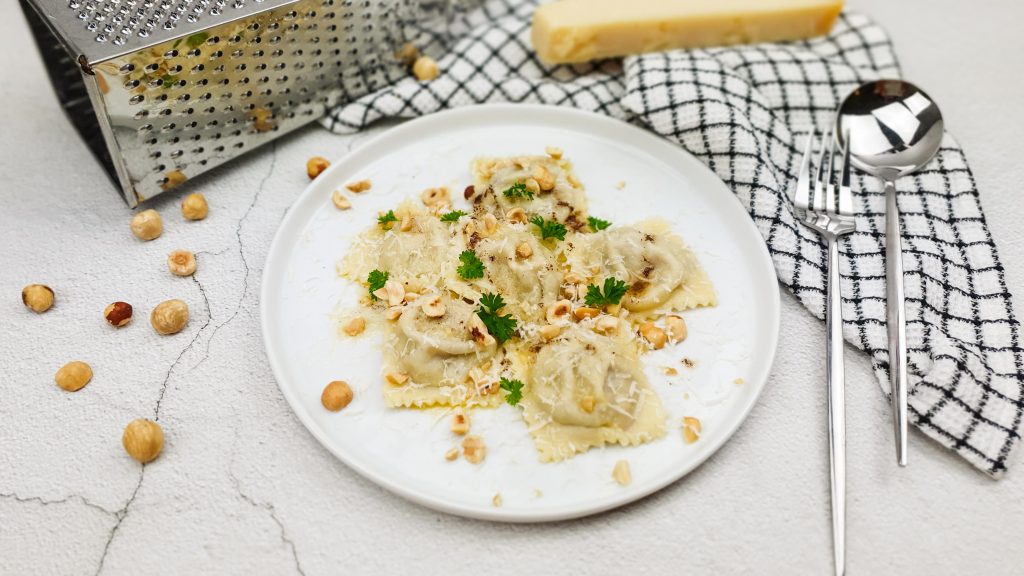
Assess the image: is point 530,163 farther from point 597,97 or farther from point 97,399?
point 97,399

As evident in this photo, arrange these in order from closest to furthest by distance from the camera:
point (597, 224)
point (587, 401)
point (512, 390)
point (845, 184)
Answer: point (587, 401) → point (512, 390) → point (597, 224) → point (845, 184)

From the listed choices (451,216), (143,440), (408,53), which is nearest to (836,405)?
(451,216)

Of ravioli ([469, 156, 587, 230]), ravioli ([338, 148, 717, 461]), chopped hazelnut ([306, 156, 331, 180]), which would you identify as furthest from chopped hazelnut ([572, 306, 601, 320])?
chopped hazelnut ([306, 156, 331, 180])

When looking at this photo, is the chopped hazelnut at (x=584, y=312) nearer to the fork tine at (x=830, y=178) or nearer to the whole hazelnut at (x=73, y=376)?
the fork tine at (x=830, y=178)

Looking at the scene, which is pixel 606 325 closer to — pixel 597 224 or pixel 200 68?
pixel 597 224

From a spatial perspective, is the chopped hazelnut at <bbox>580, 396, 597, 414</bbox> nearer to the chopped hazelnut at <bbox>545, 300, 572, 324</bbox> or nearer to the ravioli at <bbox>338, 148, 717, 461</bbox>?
the ravioli at <bbox>338, 148, 717, 461</bbox>

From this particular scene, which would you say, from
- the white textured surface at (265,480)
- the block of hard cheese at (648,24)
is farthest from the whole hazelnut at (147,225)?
the block of hard cheese at (648,24)
